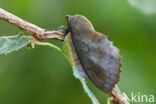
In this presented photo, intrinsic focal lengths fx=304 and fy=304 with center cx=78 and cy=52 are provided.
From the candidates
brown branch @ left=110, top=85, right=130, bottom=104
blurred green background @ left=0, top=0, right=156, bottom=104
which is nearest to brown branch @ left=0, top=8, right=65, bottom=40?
brown branch @ left=110, top=85, right=130, bottom=104

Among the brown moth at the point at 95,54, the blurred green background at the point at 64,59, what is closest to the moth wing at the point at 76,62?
the brown moth at the point at 95,54

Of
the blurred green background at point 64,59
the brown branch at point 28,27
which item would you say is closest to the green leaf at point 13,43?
the brown branch at point 28,27

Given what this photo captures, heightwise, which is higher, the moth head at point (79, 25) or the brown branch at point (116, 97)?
the moth head at point (79, 25)

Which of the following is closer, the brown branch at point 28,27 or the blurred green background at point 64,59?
the brown branch at point 28,27

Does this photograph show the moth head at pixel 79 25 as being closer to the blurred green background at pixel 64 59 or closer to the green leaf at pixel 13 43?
the green leaf at pixel 13 43

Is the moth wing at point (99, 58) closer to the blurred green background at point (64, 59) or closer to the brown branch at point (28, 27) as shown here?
the brown branch at point (28, 27)

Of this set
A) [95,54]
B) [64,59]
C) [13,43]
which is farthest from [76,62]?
[64,59]

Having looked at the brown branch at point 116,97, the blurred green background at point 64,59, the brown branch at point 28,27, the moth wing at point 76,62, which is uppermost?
the blurred green background at point 64,59

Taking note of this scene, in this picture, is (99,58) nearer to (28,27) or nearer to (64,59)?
(28,27)

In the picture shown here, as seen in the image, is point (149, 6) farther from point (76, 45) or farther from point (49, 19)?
point (76, 45)
